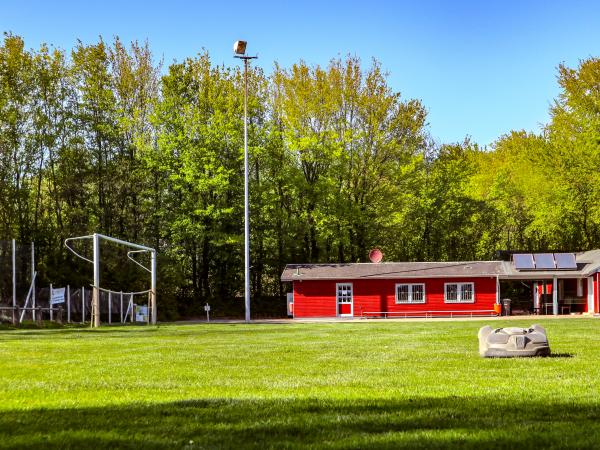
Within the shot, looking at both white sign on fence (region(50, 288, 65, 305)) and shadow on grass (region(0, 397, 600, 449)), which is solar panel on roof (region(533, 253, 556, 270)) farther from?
shadow on grass (region(0, 397, 600, 449))

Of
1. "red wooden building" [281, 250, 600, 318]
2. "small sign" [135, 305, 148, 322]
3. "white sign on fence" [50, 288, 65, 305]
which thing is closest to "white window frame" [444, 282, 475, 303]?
"red wooden building" [281, 250, 600, 318]

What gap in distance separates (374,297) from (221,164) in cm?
1230

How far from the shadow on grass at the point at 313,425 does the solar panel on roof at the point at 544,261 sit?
127ft

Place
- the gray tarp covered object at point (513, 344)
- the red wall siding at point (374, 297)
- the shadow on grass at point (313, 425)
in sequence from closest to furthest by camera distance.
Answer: the shadow on grass at point (313, 425) < the gray tarp covered object at point (513, 344) < the red wall siding at point (374, 297)

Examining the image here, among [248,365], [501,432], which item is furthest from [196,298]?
[501,432]

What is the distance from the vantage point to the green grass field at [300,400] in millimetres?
6469

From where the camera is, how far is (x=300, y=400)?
8.72 meters

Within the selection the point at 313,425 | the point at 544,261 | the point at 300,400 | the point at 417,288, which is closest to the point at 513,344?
the point at 300,400

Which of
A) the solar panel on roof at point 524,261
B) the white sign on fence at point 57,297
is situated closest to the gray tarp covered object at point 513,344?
the white sign on fence at point 57,297

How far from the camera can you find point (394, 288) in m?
46.7

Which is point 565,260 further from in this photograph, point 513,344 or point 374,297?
point 513,344

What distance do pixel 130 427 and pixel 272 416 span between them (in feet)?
4.44

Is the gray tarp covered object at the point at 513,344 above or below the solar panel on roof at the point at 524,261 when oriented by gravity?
below

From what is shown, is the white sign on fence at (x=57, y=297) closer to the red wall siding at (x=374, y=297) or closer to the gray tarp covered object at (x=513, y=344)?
the red wall siding at (x=374, y=297)
